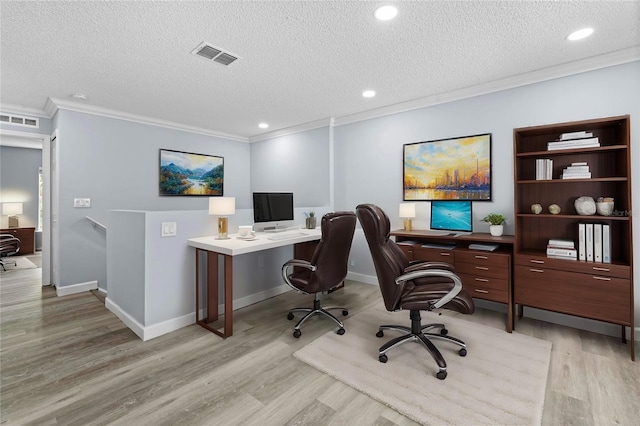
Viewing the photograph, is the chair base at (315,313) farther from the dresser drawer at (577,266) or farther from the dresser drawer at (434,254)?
the dresser drawer at (577,266)

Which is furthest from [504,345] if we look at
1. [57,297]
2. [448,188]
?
[57,297]

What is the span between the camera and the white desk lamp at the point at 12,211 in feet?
20.8

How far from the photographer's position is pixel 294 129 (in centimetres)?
505

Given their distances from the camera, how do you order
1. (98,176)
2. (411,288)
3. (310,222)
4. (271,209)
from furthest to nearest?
(98,176)
(310,222)
(271,209)
(411,288)

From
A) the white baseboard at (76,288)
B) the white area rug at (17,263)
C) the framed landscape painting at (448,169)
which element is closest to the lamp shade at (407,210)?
the framed landscape painting at (448,169)

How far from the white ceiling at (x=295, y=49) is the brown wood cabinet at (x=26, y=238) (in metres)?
4.02

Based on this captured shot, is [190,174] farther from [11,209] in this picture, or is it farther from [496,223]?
[11,209]

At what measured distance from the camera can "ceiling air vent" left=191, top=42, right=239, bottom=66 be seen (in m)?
2.42

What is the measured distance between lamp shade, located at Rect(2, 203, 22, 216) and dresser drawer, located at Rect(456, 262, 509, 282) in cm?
894

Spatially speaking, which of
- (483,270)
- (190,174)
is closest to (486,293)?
(483,270)

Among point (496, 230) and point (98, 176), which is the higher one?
point (98, 176)

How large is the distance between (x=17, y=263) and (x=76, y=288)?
10.2ft

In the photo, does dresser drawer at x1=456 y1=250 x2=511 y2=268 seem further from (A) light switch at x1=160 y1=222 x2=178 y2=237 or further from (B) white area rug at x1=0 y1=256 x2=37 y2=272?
(B) white area rug at x1=0 y1=256 x2=37 y2=272

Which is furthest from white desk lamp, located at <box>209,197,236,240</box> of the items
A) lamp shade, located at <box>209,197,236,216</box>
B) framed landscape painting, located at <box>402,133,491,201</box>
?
framed landscape painting, located at <box>402,133,491,201</box>
